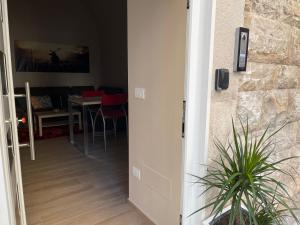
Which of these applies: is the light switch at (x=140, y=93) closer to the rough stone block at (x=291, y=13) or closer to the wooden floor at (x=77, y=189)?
the wooden floor at (x=77, y=189)

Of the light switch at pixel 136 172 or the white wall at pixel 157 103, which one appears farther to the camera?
the light switch at pixel 136 172

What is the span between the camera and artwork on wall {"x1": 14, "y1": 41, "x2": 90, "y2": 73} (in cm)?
520

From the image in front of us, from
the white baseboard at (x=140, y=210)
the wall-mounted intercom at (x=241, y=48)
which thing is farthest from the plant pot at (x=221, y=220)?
the wall-mounted intercom at (x=241, y=48)

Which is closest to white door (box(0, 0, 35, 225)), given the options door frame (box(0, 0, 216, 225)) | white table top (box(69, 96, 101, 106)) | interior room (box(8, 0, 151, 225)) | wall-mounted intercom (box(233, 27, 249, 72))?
door frame (box(0, 0, 216, 225))

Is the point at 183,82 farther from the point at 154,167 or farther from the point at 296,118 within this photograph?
the point at 296,118

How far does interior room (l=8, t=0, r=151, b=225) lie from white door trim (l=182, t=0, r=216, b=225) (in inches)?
27.9

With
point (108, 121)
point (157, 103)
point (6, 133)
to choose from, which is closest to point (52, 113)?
Answer: point (108, 121)

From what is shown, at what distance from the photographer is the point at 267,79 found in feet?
5.67

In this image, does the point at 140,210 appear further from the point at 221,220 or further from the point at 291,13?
the point at 291,13

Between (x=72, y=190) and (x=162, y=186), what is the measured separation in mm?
1154

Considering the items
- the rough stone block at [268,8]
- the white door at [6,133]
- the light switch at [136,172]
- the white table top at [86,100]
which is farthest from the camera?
the white table top at [86,100]

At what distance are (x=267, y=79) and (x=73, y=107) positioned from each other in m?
3.82

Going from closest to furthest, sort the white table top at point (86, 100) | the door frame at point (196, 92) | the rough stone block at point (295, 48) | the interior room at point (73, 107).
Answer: the door frame at point (196, 92)
the rough stone block at point (295, 48)
the interior room at point (73, 107)
the white table top at point (86, 100)

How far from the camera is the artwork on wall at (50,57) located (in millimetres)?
5195
